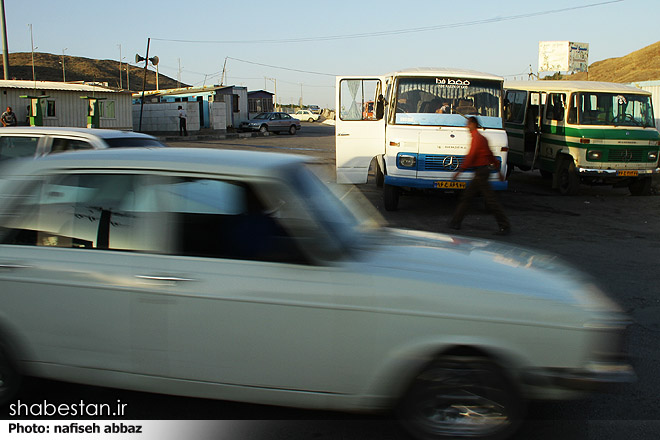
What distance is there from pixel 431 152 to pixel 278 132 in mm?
36381

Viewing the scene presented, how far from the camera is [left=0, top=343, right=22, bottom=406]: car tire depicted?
3.50m

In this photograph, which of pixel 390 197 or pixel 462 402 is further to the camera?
pixel 390 197

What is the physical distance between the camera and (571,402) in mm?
3912

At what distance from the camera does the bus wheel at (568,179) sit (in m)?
14.3

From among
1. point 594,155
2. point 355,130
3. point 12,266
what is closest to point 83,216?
point 12,266

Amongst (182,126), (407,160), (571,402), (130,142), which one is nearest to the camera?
(571,402)

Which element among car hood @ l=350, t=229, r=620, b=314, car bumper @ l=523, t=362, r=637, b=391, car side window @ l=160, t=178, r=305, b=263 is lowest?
car bumper @ l=523, t=362, r=637, b=391

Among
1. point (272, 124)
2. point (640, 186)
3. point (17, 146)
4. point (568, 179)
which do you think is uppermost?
point (272, 124)

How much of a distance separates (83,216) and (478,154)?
723cm

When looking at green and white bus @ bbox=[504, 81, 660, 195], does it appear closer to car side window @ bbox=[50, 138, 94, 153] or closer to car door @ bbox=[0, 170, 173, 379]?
car side window @ bbox=[50, 138, 94, 153]

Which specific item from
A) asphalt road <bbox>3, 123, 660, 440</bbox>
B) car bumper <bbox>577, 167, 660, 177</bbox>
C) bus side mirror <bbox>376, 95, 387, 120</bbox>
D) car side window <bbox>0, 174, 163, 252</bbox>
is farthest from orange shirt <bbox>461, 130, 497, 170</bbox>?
car side window <bbox>0, 174, 163, 252</bbox>

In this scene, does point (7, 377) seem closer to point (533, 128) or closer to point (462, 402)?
point (462, 402)

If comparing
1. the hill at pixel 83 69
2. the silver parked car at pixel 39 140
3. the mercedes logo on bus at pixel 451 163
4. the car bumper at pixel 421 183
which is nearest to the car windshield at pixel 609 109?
the car bumper at pixel 421 183

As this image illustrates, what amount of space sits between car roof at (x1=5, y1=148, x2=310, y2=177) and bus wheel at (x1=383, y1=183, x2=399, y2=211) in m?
8.25
